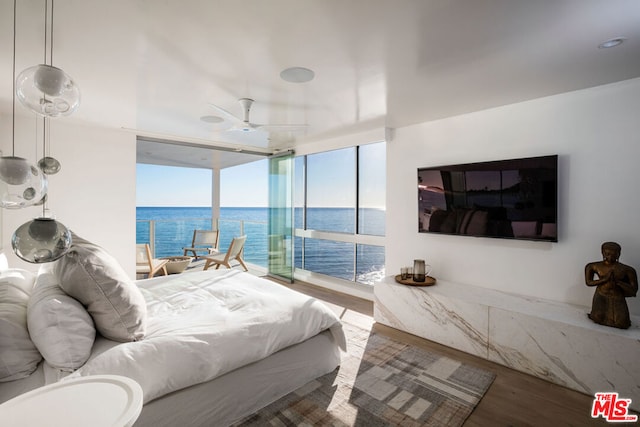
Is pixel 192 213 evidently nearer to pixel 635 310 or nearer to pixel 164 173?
pixel 164 173

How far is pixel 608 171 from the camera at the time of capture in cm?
264

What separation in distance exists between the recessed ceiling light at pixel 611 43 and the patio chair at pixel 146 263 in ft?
17.5

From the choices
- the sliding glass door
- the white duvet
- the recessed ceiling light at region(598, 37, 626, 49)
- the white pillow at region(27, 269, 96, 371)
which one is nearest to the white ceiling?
the recessed ceiling light at region(598, 37, 626, 49)

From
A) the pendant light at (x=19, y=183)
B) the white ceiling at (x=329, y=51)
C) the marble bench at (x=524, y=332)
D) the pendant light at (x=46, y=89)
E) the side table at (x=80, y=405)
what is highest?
the white ceiling at (x=329, y=51)

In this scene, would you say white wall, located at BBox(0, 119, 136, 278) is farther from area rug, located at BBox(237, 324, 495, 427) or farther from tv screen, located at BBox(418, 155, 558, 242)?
tv screen, located at BBox(418, 155, 558, 242)

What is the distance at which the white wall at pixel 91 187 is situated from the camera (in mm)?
3688

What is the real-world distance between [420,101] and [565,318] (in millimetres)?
2231

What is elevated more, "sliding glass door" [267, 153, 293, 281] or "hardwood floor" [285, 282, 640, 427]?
"sliding glass door" [267, 153, 293, 281]

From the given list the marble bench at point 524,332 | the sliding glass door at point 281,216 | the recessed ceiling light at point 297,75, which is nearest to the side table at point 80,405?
the recessed ceiling light at point 297,75

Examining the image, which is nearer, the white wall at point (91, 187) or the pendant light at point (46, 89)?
the pendant light at point (46, 89)

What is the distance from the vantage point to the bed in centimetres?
146

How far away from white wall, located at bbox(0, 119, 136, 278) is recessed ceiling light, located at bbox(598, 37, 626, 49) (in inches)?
195

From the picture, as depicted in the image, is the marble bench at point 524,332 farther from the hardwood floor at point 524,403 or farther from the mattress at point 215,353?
the mattress at point 215,353

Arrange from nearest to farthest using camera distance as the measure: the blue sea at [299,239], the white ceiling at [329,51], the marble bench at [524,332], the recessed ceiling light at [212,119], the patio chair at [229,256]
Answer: the white ceiling at [329,51]
the marble bench at [524,332]
the recessed ceiling light at [212,119]
the patio chair at [229,256]
the blue sea at [299,239]
